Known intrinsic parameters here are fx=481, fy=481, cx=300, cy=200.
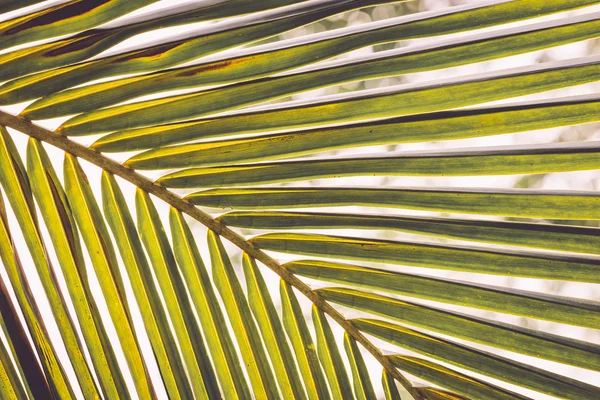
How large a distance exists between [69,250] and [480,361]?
107 centimetres

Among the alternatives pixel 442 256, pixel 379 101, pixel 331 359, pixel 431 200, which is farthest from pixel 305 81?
pixel 331 359

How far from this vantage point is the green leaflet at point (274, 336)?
4.22 feet

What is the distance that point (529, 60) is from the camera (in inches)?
119

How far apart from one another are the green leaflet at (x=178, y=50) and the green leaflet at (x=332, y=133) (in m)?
0.17

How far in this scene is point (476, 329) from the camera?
1184mm

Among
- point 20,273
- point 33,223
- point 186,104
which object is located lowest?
point 20,273

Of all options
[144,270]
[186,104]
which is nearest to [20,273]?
[144,270]

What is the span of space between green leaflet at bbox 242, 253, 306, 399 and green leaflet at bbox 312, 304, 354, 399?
82 millimetres

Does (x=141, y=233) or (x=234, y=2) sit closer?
(x=234, y=2)

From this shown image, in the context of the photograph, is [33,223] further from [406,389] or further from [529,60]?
[529,60]

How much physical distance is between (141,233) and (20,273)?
0.31 metres

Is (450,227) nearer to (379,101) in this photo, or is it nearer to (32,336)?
(379,101)

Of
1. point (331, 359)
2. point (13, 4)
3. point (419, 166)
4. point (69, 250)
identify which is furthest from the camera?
point (331, 359)

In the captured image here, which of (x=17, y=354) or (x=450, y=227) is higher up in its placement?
(x=450, y=227)
